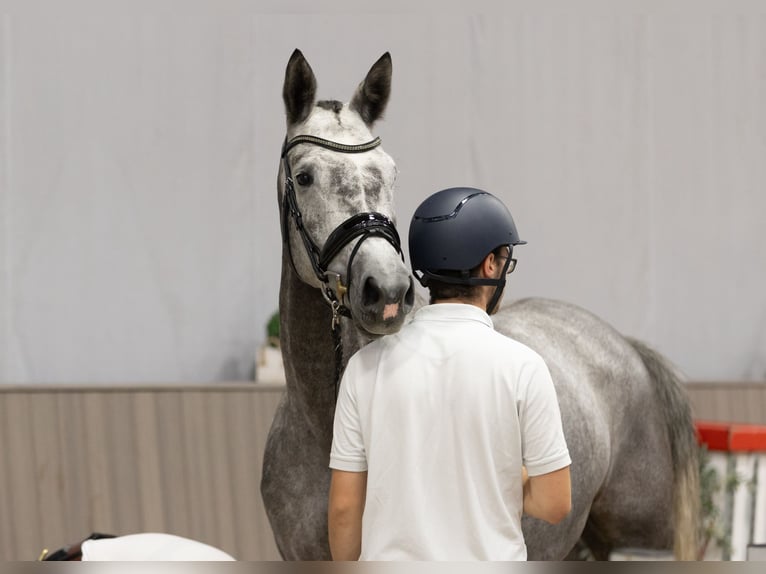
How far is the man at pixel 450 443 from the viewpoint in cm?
142

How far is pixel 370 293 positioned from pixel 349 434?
226 mm

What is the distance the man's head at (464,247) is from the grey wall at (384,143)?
3013mm

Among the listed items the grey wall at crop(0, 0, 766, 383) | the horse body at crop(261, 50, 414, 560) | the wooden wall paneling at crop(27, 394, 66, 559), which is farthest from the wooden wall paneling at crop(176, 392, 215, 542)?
the horse body at crop(261, 50, 414, 560)

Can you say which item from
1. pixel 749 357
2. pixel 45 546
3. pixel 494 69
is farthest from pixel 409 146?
pixel 45 546

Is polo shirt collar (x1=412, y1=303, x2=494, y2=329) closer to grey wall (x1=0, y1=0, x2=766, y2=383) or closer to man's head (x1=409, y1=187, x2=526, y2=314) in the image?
man's head (x1=409, y1=187, x2=526, y2=314)

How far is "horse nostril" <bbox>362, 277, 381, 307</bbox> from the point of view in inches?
58.7

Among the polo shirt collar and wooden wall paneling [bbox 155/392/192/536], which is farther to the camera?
wooden wall paneling [bbox 155/392/192/536]

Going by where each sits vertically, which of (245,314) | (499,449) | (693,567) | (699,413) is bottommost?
(699,413)

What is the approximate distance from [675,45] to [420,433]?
12.9ft

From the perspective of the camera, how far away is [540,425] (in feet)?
4.61

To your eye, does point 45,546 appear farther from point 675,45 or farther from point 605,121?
point 675,45

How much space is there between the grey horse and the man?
0.10 meters

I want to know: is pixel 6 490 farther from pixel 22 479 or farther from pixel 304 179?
pixel 304 179

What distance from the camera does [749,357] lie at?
4816 millimetres
